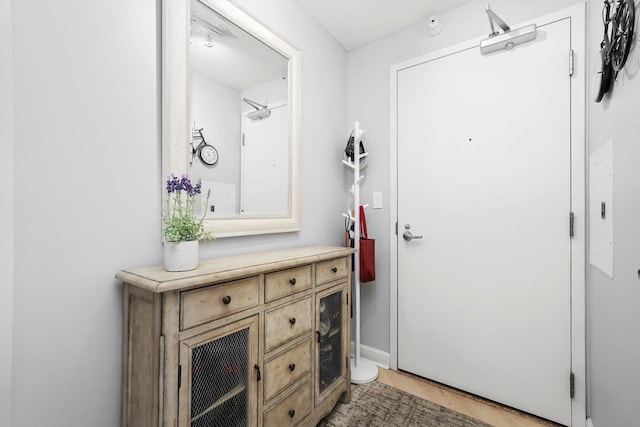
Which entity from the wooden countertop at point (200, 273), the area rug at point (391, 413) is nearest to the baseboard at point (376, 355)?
the area rug at point (391, 413)

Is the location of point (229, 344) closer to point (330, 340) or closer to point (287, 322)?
point (287, 322)

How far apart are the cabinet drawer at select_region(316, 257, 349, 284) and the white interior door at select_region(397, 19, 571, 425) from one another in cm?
61

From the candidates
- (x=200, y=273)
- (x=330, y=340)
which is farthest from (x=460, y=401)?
(x=200, y=273)

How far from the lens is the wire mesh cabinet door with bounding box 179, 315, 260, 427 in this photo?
3.33 feet

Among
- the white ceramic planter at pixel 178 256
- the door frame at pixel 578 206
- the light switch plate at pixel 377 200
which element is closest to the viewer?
the white ceramic planter at pixel 178 256

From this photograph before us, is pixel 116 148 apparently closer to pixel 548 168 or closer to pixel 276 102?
pixel 276 102

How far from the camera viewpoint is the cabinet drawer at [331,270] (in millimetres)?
1616

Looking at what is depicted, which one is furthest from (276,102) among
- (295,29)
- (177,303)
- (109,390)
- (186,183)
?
(109,390)

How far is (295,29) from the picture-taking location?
1.99 metres

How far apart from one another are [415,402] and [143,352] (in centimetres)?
163

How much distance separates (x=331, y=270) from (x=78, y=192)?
4.04ft

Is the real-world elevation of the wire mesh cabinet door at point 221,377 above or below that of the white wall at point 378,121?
below

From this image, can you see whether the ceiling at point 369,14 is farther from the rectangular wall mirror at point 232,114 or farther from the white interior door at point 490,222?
the rectangular wall mirror at point 232,114

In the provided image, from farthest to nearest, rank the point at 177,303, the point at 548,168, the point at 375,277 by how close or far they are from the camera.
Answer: the point at 375,277
the point at 548,168
the point at 177,303
